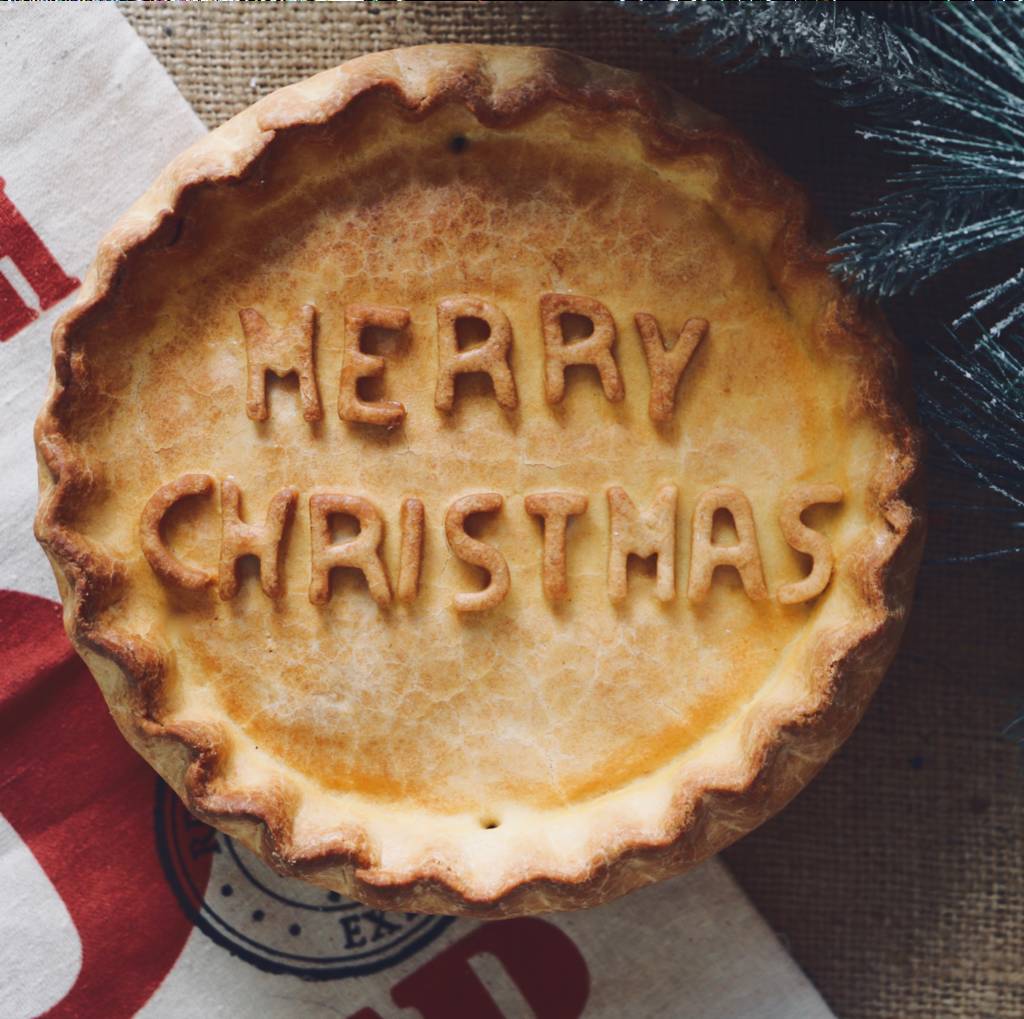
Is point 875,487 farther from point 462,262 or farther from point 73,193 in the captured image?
point 73,193

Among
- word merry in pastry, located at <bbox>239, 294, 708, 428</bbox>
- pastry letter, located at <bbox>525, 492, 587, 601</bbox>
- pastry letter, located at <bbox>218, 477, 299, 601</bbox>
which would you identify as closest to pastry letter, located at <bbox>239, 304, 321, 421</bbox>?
word merry in pastry, located at <bbox>239, 294, 708, 428</bbox>

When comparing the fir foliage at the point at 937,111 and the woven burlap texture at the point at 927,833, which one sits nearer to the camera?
the fir foliage at the point at 937,111

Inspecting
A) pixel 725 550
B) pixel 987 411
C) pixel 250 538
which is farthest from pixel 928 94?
pixel 250 538

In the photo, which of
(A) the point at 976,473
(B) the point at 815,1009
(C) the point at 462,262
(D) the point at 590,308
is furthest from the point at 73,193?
(B) the point at 815,1009

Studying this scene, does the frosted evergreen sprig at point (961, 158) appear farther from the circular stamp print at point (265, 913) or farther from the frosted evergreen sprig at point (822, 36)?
the circular stamp print at point (265, 913)

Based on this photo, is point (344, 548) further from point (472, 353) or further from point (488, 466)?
point (472, 353)

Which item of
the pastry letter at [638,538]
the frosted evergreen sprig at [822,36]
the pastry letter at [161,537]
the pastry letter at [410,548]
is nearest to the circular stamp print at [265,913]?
the pastry letter at [161,537]

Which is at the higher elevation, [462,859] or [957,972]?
[462,859]
